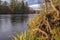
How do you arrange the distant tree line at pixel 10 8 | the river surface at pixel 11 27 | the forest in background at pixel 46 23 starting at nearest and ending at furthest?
1. the forest in background at pixel 46 23
2. the river surface at pixel 11 27
3. the distant tree line at pixel 10 8

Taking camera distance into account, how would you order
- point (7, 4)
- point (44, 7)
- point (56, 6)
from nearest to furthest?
point (56, 6) → point (44, 7) → point (7, 4)

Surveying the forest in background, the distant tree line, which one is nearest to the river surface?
the forest in background

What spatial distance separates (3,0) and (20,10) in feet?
7.04

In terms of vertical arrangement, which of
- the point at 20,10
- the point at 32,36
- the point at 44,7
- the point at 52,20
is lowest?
the point at 20,10

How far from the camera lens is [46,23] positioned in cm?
193

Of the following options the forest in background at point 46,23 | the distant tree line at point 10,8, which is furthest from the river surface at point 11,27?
the distant tree line at point 10,8

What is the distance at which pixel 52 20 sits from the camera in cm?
190

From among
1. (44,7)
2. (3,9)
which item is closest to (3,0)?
(3,9)

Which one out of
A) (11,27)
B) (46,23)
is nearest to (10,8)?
(11,27)

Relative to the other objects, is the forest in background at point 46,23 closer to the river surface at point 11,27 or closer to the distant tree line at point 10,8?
the river surface at point 11,27

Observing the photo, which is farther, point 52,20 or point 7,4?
point 7,4

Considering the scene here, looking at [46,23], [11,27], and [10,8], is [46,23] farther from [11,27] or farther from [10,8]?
[10,8]

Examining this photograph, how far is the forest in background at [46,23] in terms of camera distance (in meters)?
1.85

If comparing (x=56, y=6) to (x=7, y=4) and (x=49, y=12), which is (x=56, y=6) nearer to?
(x=49, y=12)
